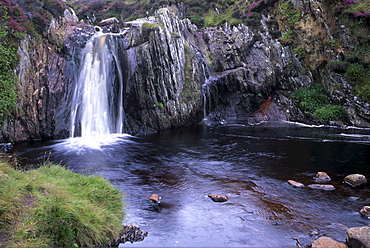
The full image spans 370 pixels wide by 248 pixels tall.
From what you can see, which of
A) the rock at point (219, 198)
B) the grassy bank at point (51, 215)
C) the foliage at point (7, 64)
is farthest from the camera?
the foliage at point (7, 64)

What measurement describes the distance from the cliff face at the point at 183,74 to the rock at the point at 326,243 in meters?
18.6

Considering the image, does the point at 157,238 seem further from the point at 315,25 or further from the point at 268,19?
the point at 268,19

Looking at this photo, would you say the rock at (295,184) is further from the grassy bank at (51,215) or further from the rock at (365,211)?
the grassy bank at (51,215)

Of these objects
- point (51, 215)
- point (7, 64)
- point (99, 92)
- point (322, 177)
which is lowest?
point (322, 177)

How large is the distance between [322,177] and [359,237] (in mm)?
5556

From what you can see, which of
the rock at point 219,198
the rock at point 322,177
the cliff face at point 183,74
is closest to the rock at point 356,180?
the rock at point 322,177

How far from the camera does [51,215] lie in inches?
Result: 219

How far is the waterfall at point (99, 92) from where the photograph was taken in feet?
69.8

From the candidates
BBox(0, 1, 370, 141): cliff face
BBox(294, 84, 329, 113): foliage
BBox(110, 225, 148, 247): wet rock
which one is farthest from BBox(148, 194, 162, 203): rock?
BBox(294, 84, 329, 113): foliage

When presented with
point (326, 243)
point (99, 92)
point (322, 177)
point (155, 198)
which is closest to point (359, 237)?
point (326, 243)

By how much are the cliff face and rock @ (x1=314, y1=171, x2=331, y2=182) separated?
15.1 metres

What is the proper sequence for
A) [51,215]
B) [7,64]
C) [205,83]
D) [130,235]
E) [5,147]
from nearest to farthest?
[51,215] < [130,235] < [7,64] < [5,147] < [205,83]

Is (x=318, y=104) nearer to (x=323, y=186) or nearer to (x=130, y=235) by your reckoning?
(x=323, y=186)

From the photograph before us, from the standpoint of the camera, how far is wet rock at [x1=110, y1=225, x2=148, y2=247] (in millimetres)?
6302
